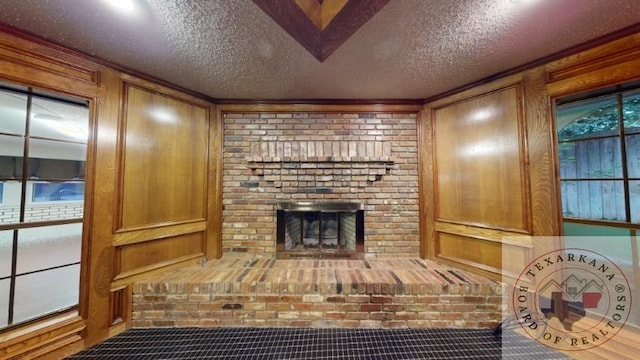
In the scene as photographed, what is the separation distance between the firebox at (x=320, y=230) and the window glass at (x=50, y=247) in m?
1.70

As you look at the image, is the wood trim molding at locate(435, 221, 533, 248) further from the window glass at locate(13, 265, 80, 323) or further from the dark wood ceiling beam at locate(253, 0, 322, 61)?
the window glass at locate(13, 265, 80, 323)

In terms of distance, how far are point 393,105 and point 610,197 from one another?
203 cm

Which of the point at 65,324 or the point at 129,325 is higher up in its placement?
the point at 65,324

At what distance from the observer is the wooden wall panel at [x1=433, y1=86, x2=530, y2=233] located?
192 cm

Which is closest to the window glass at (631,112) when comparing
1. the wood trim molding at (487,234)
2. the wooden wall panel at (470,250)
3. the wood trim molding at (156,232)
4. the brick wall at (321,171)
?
the wood trim molding at (487,234)

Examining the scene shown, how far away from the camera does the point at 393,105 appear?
255cm

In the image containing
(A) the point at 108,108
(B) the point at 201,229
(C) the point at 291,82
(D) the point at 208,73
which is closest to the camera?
(A) the point at 108,108

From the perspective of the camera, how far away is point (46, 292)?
70.1 inches

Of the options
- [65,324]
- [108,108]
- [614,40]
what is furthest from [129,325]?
[614,40]

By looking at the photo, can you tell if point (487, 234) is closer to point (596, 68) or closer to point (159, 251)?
point (596, 68)

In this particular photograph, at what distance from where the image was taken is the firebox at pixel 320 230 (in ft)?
8.29

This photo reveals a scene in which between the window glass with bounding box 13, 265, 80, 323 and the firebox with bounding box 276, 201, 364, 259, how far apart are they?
1.69 m

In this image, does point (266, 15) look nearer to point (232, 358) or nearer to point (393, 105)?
point (393, 105)

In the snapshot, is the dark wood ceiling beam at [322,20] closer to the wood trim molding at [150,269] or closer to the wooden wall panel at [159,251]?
the wooden wall panel at [159,251]
